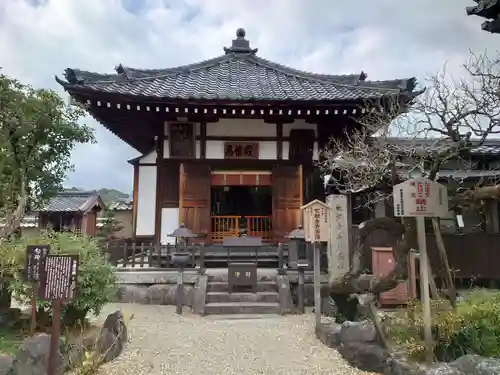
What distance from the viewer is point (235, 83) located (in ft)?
43.7

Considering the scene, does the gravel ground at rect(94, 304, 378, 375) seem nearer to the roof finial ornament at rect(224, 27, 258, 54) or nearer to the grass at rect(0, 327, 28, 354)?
the grass at rect(0, 327, 28, 354)

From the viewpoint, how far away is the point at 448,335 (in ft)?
14.8

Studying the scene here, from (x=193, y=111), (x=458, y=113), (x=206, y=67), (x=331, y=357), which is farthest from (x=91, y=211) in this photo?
(x=458, y=113)

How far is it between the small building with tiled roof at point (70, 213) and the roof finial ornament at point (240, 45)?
12.0 m

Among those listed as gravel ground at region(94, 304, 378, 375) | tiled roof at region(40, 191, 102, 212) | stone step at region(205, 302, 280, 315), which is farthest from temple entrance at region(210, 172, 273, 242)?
tiled roof at region(40, 191, 102, 212)

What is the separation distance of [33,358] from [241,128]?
30.0ft

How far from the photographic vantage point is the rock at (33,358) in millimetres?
4328

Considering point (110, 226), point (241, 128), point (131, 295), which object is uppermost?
point (241, 128)

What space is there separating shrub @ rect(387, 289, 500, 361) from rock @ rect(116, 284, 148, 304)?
5.99 m

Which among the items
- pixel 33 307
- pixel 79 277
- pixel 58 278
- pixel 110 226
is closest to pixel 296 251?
pixel 79 277

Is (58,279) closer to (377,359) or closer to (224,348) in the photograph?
(224,348)

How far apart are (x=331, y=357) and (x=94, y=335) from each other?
3.49m

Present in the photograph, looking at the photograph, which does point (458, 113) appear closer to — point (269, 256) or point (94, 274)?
point (94, 274)

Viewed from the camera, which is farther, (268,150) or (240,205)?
(240,205)
